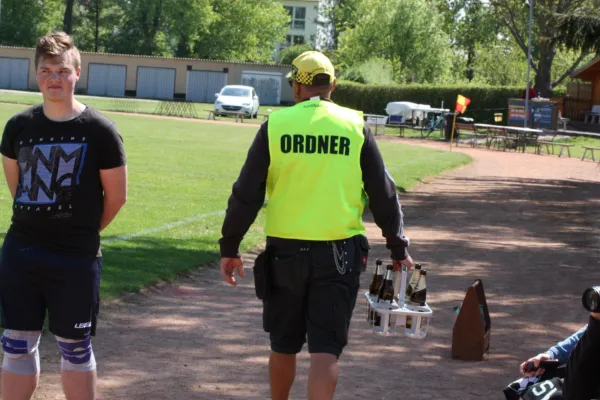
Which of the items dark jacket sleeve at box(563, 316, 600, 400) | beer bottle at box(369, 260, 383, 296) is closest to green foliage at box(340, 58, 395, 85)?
beer bottle at box(369, 260, 383, 296)

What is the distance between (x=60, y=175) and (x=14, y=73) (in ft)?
250

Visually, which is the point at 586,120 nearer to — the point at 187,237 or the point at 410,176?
the point at 410,176

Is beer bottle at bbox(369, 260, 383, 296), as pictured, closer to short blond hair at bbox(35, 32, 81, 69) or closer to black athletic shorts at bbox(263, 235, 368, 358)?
black athletic shorts at bbox(263, 235, 368, 358)

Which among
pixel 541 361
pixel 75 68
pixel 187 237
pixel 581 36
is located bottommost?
pixel 187 237

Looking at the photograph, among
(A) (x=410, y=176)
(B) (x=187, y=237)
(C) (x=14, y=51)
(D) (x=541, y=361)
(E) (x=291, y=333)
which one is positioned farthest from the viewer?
(C) (x=14, y=51)

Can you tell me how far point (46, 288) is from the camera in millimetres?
4715

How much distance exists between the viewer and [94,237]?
479 centimetres

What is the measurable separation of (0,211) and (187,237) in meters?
2.67

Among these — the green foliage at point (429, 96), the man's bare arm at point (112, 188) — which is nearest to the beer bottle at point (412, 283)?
the man's bare arm at point (112, 188)

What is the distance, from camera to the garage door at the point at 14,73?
77312 mm

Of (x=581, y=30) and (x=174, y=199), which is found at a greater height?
(x=581, y=30)

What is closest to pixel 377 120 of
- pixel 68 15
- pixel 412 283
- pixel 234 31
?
pixel 412 283

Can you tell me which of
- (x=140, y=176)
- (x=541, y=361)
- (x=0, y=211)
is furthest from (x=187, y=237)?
(x=541, y=361)

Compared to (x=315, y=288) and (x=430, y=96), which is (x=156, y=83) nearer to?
(x=430, y=96)
